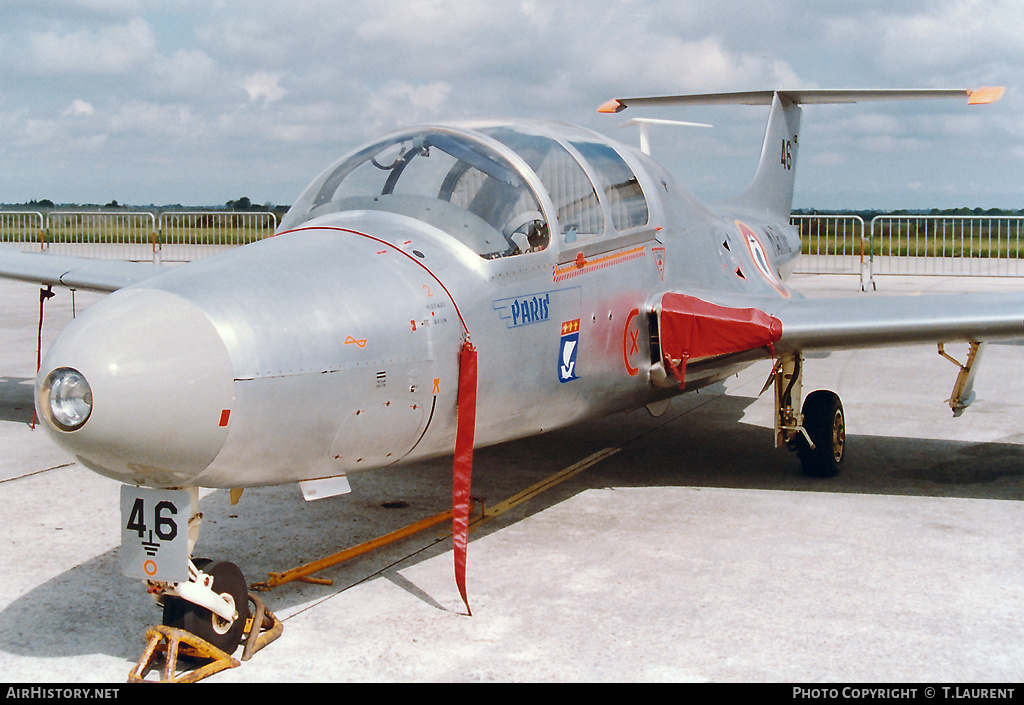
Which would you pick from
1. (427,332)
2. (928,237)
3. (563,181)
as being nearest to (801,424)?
(563,181)

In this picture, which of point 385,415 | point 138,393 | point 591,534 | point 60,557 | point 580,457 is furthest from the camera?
point 580,457

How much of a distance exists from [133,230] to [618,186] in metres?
24.6

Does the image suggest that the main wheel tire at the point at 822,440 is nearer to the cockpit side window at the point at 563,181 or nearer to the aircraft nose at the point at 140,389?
the cockpit side window at the point at 563,181

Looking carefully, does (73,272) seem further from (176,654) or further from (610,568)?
(610,568)

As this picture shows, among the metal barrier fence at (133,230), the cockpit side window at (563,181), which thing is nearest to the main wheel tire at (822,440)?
the cockpit side window at (563,181)

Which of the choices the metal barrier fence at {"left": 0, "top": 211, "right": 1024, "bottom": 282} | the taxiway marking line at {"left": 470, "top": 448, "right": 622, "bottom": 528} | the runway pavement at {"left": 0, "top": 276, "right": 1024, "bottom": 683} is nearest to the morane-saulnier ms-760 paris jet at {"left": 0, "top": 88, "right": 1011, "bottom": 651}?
the runway pavement at {"left": 0, "top": 276, "right": 1024, "bottom": 683}

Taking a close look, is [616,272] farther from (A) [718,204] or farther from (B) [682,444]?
(A) [718,204]

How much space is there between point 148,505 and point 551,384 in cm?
236

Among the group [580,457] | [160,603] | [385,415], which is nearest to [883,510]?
[580,457]

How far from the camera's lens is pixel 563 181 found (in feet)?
18.8

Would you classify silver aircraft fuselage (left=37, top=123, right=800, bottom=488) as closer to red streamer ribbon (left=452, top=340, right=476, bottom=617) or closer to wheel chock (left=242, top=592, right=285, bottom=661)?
red streamer ribbon (left=452, top=340, right=476, bottom=617)

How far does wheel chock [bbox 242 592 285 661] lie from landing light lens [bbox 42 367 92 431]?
1.25 meters

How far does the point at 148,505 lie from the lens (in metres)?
3.91

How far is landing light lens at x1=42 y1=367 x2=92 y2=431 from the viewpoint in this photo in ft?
11.4
